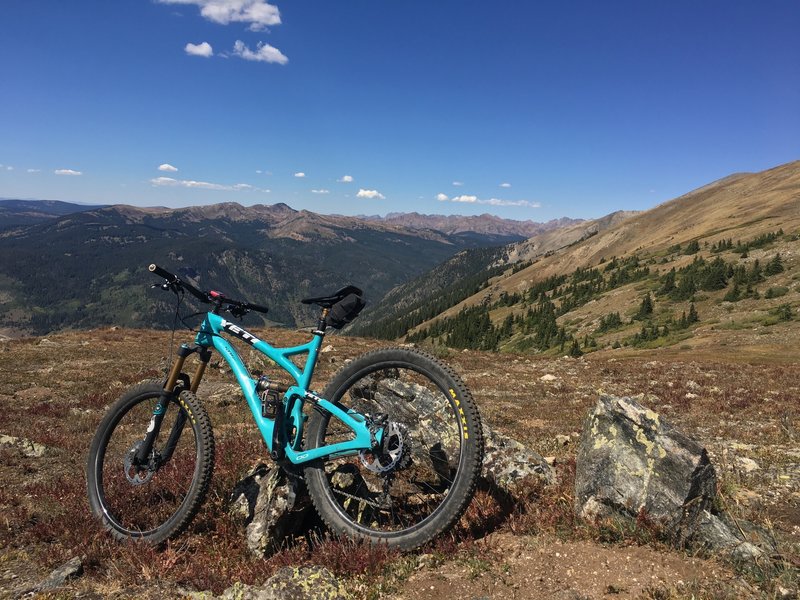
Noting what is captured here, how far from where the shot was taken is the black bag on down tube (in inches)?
212

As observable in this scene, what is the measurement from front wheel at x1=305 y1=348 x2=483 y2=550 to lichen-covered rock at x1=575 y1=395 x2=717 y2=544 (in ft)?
6.06

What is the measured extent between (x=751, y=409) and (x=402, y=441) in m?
16.5

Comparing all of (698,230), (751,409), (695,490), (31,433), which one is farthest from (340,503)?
(698,230)

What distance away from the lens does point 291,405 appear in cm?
548

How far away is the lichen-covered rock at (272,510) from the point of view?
524 cm

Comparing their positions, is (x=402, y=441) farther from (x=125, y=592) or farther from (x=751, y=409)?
(x=751, y=409)

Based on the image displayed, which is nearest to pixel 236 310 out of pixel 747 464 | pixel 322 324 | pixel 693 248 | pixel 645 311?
pixel 322 324

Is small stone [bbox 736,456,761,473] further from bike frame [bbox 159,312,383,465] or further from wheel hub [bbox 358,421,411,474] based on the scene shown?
bike frame [bbox 159,312,383,465]

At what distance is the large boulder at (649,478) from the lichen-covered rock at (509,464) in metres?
1.08

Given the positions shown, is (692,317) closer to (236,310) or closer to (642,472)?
(642,472)

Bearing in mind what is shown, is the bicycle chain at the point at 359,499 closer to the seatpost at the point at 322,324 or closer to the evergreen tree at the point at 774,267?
the seatpost at the point at 322,324

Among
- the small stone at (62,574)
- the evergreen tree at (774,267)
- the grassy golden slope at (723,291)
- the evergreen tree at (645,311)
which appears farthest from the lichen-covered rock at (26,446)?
the evergreen tree at (774,267)

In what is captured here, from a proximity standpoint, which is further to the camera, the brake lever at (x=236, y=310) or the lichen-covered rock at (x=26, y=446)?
the lichen-covered rock at (x=26, y=446)

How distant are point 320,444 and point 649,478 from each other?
160 inches
